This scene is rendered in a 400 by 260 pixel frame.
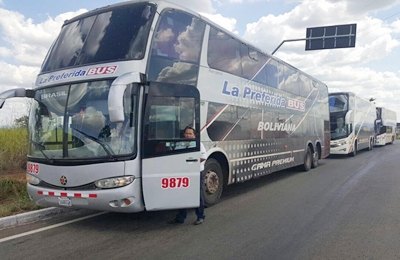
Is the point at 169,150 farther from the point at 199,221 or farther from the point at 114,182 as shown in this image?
the point at 199,221

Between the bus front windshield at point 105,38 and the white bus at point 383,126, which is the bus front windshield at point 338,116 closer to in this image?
the white bus at point 383,126

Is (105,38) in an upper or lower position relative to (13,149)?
upper

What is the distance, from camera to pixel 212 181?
331 inches

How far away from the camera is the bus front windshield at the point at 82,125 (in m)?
6.21

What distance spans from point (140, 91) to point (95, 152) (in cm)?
117

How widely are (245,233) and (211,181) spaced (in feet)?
7.05

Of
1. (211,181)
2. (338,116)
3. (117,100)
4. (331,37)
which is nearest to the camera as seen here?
(117,100)

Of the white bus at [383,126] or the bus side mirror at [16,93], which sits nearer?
the bus side mirror at [16,93]

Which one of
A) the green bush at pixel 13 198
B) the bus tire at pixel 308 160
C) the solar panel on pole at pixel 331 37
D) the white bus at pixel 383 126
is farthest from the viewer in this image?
the white bus at pixel 383 126

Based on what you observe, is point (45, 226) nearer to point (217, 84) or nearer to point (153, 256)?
point (153, 256)

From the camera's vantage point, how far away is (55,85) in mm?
6840

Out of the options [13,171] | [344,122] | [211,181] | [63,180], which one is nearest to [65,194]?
[63,180]

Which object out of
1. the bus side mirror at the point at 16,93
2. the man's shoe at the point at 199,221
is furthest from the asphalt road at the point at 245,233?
the bus side mirror at the point at 16,93

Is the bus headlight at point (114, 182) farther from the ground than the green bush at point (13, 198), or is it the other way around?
the bus headlight at point (114, 182)
